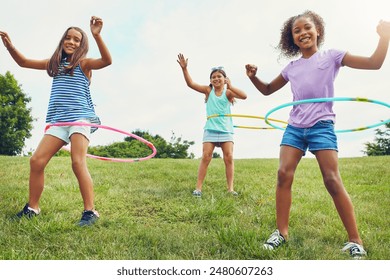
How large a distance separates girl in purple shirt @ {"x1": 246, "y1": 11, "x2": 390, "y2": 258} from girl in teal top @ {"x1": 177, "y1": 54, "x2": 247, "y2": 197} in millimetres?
2111

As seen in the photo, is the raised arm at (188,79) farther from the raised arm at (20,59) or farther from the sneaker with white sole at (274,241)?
the sneaker with white sole at (274,241)

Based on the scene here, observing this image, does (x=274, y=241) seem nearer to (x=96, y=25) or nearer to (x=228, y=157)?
(x=96, y=25)

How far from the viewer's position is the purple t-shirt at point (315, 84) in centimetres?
339

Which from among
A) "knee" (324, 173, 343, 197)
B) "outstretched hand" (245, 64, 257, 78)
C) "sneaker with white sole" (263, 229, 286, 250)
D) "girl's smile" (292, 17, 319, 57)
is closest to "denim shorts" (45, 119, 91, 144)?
"outstretched hand" (245, 64, 257, 78)

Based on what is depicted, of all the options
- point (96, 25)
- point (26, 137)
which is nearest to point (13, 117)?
point (26, 137)

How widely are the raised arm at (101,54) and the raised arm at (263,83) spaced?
129 centimetres

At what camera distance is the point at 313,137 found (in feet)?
10.9

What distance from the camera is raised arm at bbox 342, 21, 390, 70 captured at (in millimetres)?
3008

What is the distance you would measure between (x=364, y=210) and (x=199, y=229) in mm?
2024
